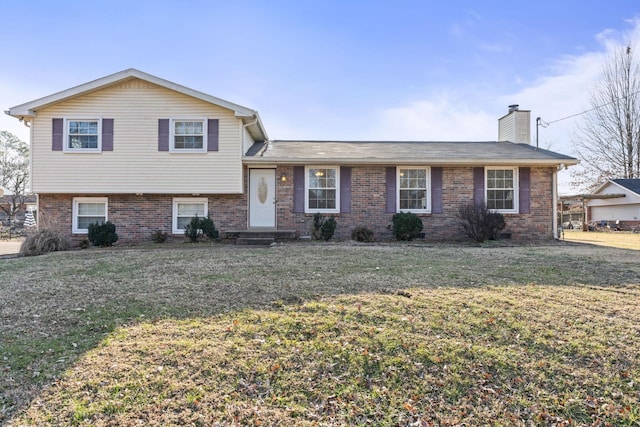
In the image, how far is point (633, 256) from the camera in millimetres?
8242

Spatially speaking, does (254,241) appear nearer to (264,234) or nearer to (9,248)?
(264,234)

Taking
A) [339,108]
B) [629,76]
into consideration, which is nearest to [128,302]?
[339,108]

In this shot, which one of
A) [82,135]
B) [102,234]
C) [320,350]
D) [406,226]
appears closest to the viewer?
[320,350]

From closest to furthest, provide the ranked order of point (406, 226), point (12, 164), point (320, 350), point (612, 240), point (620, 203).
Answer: point (320, 350), point (406, 226), point (612, 240), point (620, 203), point (12, 164)

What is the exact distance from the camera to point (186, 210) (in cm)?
1222

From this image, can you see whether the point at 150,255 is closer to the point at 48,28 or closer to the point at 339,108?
the point at 48,28

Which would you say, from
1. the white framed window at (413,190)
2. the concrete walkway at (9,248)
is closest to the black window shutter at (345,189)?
the white framed window at (413,190)

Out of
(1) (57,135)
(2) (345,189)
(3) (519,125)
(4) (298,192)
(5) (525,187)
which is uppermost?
(3) (519,125)

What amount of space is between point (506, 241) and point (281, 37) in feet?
30.8

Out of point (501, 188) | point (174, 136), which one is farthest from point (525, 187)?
point (174, 136)

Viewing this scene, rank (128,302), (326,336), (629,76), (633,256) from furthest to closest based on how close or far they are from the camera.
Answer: (629,76) → (633,256) → (128,302) → (326,336)

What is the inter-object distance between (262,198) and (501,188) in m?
7.72

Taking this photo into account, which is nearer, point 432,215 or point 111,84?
point 111,84

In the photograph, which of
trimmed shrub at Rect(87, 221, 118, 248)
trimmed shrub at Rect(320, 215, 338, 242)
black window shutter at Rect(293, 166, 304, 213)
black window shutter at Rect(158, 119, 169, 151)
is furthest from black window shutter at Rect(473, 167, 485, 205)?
trimmed shrub at Rect(87, 221, 118, 248)
